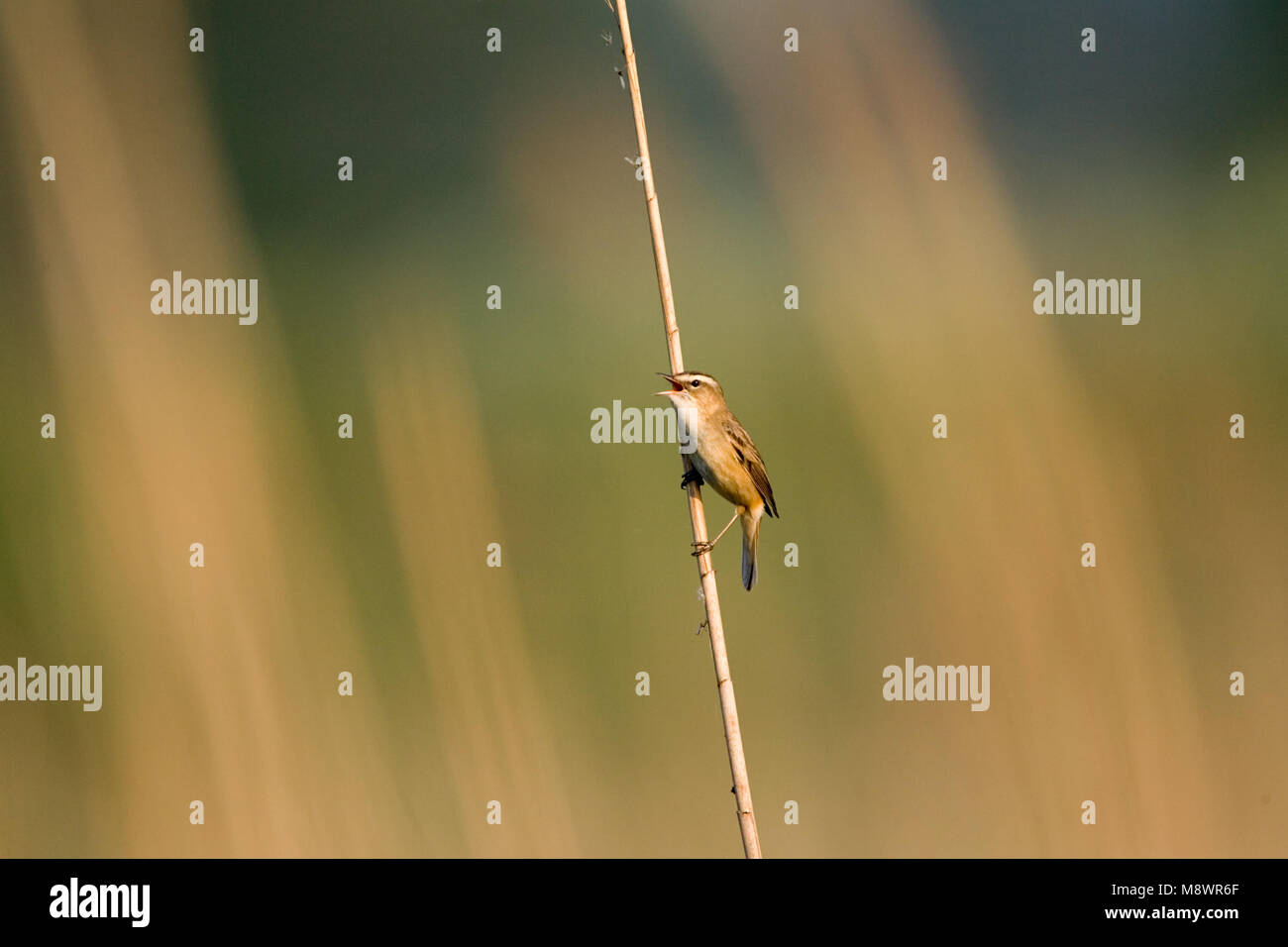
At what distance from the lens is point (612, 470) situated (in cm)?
668

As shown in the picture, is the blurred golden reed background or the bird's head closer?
the bird's head

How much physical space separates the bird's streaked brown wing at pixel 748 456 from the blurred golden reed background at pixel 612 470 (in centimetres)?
145

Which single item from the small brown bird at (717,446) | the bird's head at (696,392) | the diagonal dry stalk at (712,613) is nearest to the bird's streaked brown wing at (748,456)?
the small brown bird at (717,446)

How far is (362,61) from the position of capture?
354 inches

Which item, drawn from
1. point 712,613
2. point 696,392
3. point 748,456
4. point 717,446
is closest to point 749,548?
point 748,456

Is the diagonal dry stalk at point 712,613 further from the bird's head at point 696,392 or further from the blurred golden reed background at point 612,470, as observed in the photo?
the blurred golden reed background at point 612,470

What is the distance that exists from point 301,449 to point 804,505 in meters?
3.36

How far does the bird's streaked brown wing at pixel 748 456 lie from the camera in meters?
4.27

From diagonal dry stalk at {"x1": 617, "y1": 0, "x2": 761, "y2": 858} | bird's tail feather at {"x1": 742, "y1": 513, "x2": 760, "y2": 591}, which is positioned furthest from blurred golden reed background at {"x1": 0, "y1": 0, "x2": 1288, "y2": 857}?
diagonal dry stalk at {"x1": 617, "y1": 0, "x2": 761, "y2": 858}

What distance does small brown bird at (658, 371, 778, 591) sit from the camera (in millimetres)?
4055

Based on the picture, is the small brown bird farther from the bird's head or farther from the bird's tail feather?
the bird's tail feather

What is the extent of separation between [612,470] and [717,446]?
8.30ft

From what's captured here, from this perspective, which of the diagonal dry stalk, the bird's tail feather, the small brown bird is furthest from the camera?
the bird's tail feather

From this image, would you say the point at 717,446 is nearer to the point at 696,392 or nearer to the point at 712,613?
the point at 696,392
